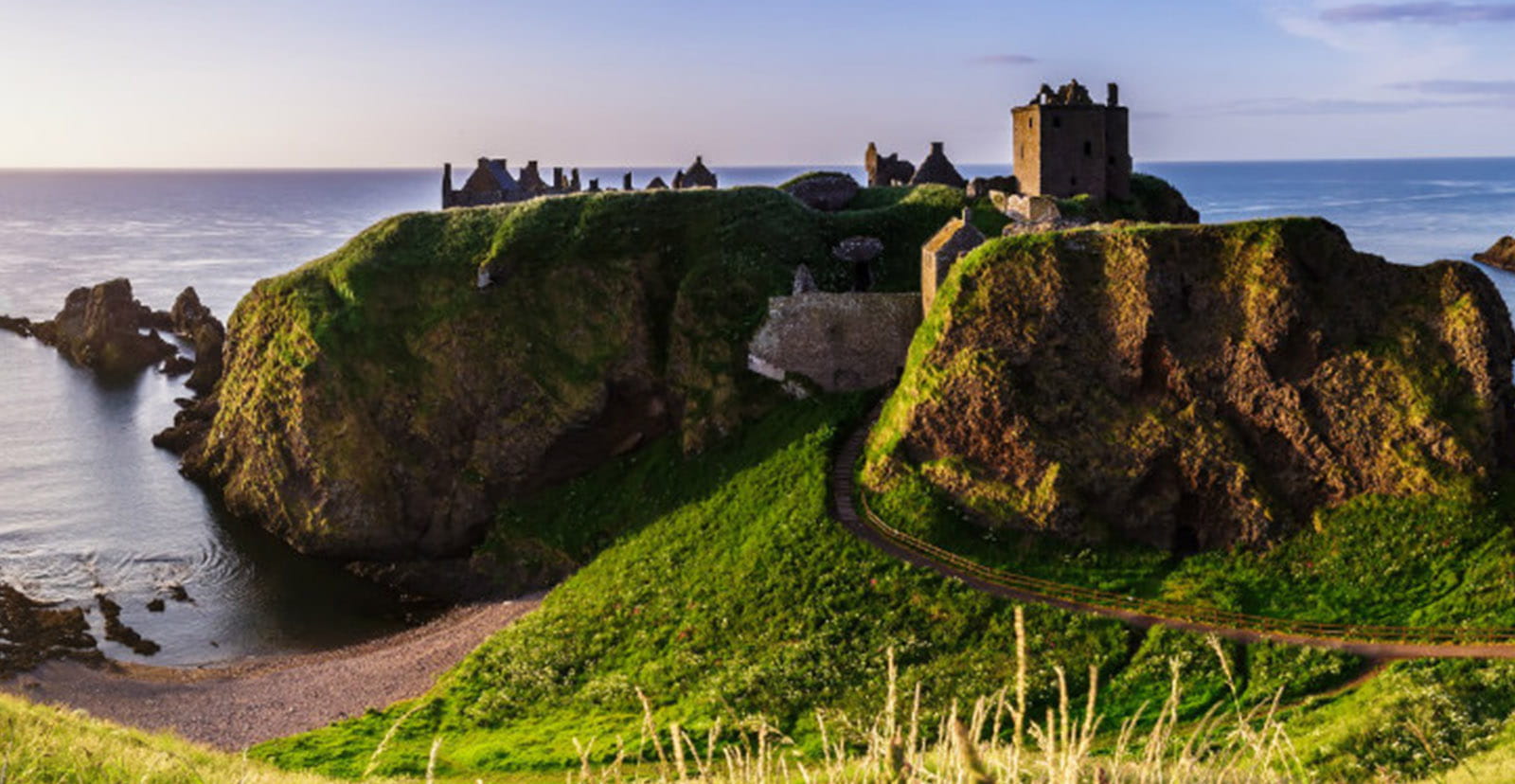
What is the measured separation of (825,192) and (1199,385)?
91.1ft

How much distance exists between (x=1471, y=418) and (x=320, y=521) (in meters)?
43.7

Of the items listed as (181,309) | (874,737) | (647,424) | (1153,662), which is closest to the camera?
(874,737)

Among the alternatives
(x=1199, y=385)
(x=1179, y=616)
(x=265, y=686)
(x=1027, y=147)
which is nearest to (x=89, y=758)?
(x=265, y=686)

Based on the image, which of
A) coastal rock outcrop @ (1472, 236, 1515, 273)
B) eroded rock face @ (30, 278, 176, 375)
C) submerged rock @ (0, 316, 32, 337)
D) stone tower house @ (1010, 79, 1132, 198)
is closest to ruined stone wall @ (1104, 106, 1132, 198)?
stone tower house @ (1010, 79, 1132, 198)

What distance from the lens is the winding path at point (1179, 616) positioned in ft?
94.1

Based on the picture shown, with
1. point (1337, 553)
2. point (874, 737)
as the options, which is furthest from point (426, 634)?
point (874, 737)

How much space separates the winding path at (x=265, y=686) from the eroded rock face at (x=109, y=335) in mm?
58252

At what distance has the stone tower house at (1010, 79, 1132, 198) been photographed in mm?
53312

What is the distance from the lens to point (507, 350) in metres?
49.2

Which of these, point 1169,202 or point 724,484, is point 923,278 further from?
point 1169,202

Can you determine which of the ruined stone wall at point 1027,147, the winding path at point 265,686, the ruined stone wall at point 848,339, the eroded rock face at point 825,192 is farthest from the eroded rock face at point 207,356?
the ruined stone wall at point 1027,147

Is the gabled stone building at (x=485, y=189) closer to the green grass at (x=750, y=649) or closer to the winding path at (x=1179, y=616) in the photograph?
the green grass at (x=750, y=649)

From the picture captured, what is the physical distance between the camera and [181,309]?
4122 inches

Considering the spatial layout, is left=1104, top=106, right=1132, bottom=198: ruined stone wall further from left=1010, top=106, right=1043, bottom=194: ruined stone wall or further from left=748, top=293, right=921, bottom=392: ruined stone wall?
left=748, top=293, right=921, bottom=392: ruined stone wall
